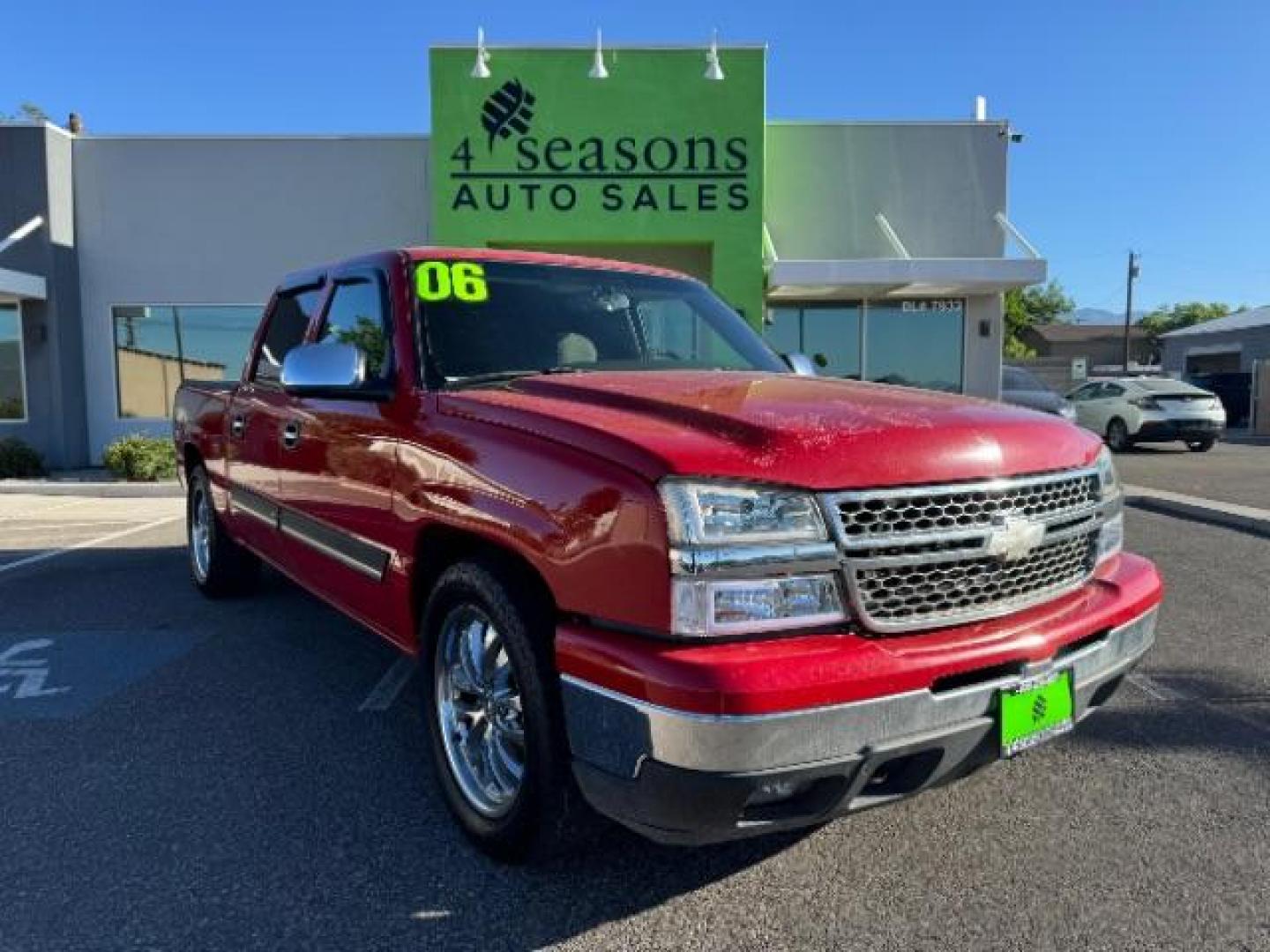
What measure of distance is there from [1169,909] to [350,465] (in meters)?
2.99

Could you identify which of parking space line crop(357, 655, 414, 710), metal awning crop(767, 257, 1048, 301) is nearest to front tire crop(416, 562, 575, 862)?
parking space line crop(357, 655, 414, 710)

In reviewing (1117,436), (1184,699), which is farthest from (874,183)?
(1184,699)

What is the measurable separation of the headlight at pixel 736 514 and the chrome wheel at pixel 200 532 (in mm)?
4632

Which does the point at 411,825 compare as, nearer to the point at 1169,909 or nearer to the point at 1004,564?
the point at 1004,564

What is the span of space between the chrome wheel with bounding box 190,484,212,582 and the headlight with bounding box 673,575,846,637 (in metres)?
4.66

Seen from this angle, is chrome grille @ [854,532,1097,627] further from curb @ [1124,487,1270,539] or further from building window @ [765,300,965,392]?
building window @ [765,300,965,392]

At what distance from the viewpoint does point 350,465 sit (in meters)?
3.58

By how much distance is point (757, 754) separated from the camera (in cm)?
209

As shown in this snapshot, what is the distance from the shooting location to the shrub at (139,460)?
1312cm

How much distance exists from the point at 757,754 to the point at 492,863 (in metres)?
1.12

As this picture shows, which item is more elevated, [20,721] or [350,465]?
[350,465]

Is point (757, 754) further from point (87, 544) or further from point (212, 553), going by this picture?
Result: point (87, 544)

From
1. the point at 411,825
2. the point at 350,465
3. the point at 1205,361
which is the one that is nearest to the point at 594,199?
the point at 350,465

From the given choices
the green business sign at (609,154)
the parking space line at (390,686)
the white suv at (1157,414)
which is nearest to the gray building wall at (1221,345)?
the white suv at (1157,414)
